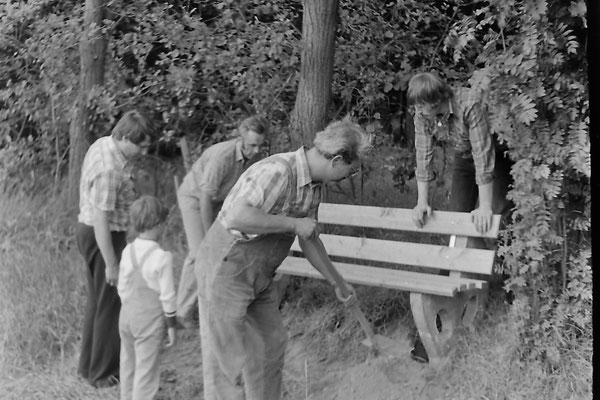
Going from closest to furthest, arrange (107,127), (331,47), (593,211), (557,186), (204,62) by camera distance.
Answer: (593,211) < (557,186) < (331,47) < (204,62) < (107,127)

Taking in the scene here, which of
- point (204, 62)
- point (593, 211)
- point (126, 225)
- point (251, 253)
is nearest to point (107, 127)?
point (204, 62)

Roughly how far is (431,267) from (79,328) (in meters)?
2.47

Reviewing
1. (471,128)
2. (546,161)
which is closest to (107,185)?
(471,128)

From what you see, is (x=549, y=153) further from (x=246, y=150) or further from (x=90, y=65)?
(x=90, y=65)

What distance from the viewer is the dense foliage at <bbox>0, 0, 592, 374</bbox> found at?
3807mm

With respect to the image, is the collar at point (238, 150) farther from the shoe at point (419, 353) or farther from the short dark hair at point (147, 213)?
the shoe at point (419, 353)

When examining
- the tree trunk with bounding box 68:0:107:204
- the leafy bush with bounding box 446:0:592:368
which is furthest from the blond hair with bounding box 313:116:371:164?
the tree trunk with bounding box 68:0:107:204

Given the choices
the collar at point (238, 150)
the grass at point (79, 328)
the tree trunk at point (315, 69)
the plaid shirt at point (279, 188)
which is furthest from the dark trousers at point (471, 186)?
the plaid shirt at point (279, 188)

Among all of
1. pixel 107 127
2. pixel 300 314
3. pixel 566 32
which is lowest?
pixel 300 314

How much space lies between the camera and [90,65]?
596 cm

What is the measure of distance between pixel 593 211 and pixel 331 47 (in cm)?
343

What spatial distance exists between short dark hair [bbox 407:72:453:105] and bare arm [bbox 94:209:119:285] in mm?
1799

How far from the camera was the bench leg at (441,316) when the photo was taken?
3.99m

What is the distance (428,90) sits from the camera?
403 cm
